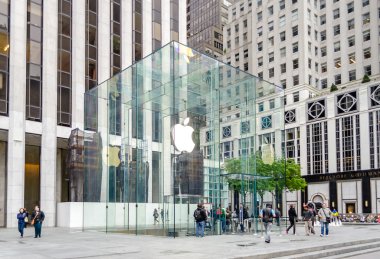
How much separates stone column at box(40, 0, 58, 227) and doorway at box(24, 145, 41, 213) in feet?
6.69

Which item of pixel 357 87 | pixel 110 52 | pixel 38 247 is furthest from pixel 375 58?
pixel 38 247

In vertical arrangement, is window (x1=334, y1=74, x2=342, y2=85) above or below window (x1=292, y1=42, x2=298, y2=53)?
below

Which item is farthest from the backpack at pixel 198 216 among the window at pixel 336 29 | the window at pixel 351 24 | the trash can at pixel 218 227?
the window at pixel 336 29

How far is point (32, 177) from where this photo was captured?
4194 cm

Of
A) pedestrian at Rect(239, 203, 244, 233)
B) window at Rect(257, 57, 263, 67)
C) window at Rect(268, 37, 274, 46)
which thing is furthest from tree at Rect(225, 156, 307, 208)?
window at Rect(257, 57, 263, 67)

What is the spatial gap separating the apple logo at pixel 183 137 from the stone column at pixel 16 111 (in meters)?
17.1

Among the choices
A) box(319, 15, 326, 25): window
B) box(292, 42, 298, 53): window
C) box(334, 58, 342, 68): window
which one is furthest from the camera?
box(319, 15, 326, 25): window

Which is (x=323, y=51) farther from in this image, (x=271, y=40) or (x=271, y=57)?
(x=271, y=40)

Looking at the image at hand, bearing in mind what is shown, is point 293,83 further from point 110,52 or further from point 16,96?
point 16,96

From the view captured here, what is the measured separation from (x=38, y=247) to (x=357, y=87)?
56879 mm

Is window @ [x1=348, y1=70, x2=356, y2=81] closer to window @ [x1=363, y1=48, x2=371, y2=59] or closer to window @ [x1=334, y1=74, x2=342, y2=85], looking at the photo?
window @ [x1=334, y1=74, x2=342, y2=85]

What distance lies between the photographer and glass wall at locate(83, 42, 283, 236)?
25.6m

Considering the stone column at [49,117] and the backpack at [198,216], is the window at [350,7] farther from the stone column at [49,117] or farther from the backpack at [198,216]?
the backpack at [198,216]

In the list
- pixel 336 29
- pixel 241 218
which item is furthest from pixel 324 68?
pixel 241 218
